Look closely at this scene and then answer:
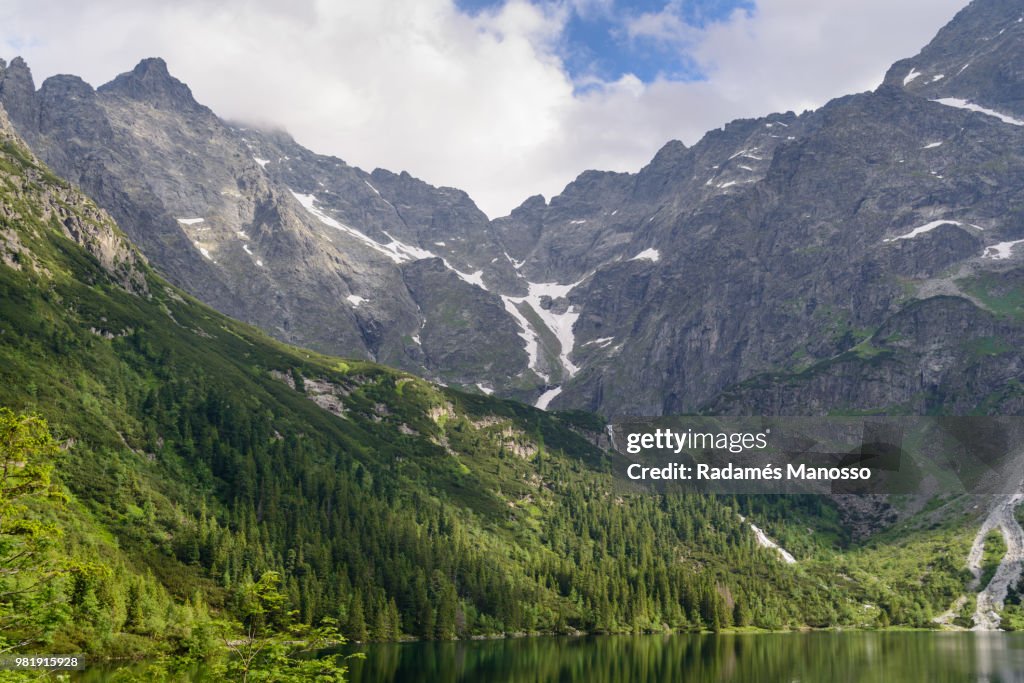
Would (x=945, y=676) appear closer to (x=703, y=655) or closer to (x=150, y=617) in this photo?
(x=703, y=655)

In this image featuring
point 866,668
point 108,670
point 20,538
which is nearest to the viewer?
point 20,538

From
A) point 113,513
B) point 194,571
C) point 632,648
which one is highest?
point 113,513

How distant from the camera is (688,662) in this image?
149750 mm

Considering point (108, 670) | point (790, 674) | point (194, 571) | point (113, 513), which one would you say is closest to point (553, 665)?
point (790, 674)

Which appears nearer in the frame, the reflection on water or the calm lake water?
the calm lake water

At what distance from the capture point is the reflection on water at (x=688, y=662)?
125188 millimetres

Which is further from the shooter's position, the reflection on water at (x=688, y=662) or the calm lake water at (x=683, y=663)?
the reflection on water at (x=688, y=662)

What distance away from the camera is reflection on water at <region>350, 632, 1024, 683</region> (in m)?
125

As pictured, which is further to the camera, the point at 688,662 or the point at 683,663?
the point at 688,662

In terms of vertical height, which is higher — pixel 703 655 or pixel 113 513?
pixel 113 513

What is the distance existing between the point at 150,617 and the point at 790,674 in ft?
339

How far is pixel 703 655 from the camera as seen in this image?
16438 cm

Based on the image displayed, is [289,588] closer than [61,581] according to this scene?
No

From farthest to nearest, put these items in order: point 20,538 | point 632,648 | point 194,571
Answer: point 194,571 < point 632,648 < point 20,538
